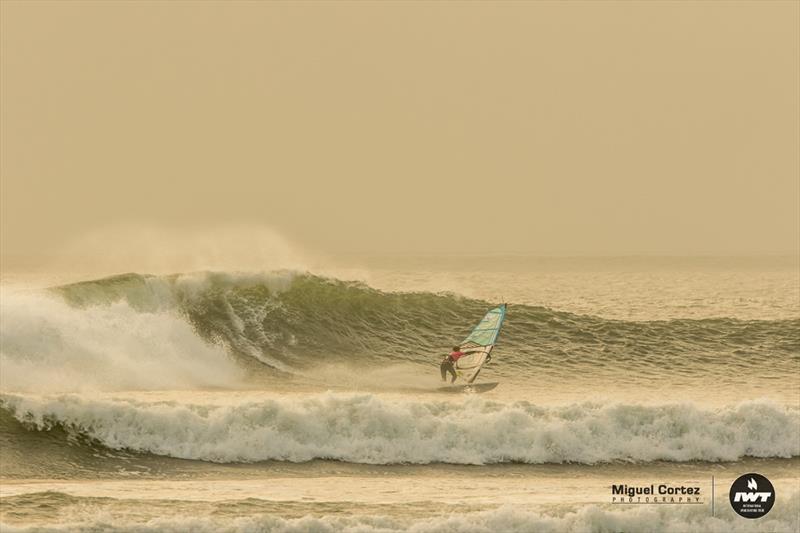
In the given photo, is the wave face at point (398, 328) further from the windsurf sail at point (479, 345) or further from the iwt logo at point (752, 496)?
the iwt logo at point (752, 496)

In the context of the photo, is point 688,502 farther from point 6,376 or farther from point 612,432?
point 6,376

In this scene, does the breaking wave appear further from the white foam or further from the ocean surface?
the white foam

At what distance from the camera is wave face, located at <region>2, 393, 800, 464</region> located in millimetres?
15586

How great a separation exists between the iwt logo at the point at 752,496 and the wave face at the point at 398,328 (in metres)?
7.72

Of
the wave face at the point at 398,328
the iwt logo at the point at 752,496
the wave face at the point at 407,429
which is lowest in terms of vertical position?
the iwt logo at the point at 752,496

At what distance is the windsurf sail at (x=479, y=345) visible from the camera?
20781 millimetres

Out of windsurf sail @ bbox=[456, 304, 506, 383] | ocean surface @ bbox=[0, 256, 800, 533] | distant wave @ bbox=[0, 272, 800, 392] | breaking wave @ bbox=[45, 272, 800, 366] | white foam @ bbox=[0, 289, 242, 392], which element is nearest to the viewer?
ocean surface @ bbox=[0, 256, 800, 533]

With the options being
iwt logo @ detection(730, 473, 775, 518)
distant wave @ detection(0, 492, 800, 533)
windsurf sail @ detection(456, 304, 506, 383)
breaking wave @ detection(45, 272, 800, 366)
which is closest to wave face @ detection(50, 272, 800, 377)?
breaking wave @ detection(45, 272, 800, 366)

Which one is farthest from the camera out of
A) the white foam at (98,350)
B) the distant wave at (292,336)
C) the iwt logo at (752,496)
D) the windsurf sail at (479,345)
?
the windsurf sail at (479,345)

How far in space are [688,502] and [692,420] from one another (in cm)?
414

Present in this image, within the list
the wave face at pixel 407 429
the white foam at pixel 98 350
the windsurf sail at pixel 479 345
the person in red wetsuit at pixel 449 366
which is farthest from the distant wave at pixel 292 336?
the wave face at pixel 407 429

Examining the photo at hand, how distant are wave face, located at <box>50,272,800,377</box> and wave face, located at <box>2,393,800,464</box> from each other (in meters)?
5.35

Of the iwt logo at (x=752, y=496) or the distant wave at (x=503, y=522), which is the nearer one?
the distant wave at (x=503, y=522)

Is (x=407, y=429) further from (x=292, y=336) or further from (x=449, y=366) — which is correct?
(x=292, y=336)
